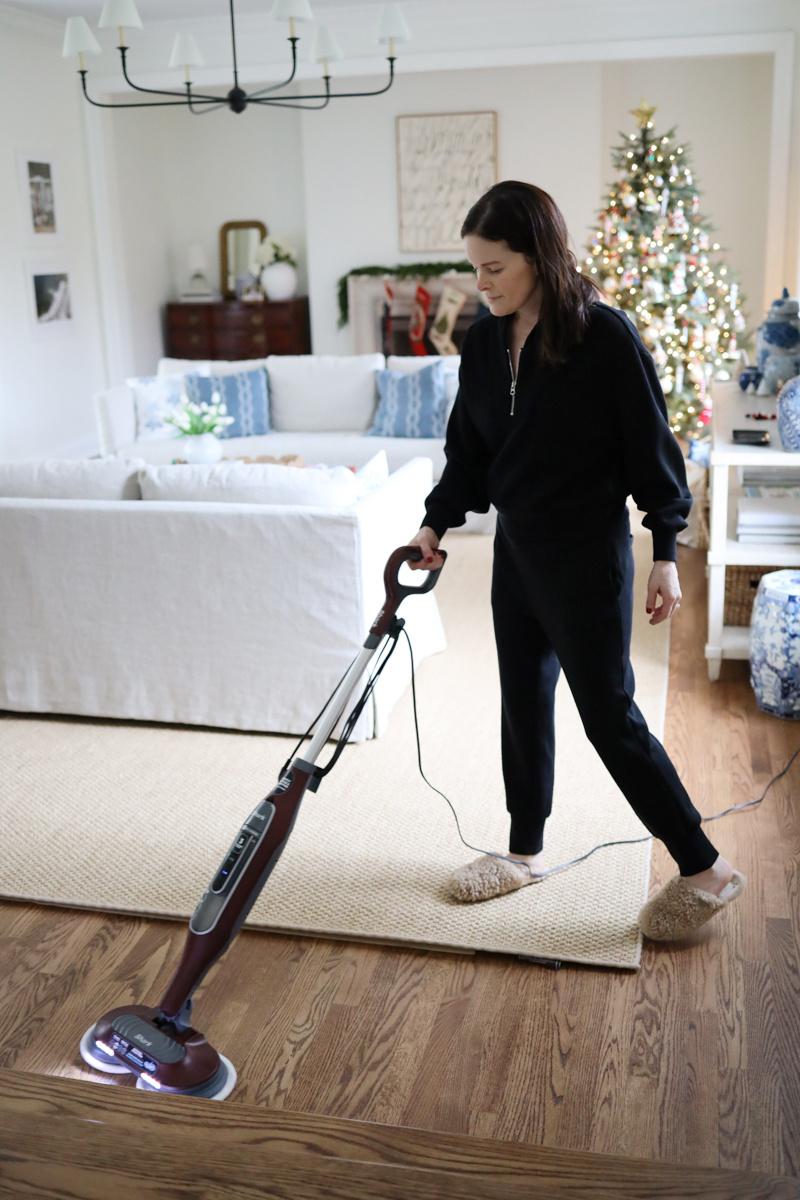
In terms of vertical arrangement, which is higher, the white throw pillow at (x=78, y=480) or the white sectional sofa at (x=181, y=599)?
the white throw pillow at (x=78, y=480)

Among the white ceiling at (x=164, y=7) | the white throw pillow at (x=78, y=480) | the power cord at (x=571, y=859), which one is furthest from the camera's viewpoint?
the white ceiling at (x=164, y=7)

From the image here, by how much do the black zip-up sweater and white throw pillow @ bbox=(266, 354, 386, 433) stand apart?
3.98m

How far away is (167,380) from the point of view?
5.83 meters

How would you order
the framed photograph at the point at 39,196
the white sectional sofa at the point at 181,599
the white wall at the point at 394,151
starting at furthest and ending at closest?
the white wall at the point at 394,151, the framed photograph at the point at 39,196, the white sectional sofa at the point at 181,599

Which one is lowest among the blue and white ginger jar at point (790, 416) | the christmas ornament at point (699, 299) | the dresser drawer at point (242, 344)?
the blue and white ginger jar at point (790, 416)

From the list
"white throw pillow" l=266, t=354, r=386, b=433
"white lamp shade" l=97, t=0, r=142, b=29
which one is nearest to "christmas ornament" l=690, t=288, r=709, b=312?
"white throw pillow" l=266, t=354, r=386, b=433

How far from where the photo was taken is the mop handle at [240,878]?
168 centimetres

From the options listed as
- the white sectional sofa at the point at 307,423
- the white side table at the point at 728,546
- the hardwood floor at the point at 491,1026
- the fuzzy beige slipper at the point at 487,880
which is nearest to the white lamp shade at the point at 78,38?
the white sectional sofa at the point at 307,423

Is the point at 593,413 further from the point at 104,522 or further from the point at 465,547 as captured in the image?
the point at 465,547

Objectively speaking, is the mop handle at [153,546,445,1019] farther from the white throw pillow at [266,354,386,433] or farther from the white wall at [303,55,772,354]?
the white wall at [303,55,772,354]

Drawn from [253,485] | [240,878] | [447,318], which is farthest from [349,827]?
[447,318]

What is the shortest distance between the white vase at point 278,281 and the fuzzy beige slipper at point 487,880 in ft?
22.6

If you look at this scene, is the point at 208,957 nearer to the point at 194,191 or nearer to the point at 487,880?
the point at 487,880

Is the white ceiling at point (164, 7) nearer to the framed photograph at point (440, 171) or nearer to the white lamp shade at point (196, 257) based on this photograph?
the framed photograph at point (440, 171)
